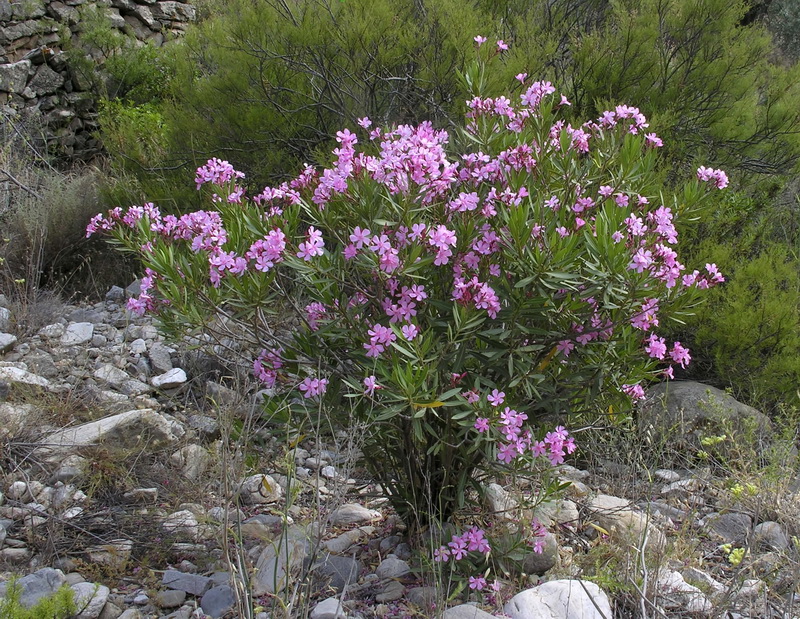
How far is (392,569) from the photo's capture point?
292cm

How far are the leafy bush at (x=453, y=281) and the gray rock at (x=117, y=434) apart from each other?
123cm

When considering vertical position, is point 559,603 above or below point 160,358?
above

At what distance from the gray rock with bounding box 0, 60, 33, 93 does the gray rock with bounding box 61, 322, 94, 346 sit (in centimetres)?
455

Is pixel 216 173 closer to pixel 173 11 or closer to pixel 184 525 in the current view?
pixel 184 525

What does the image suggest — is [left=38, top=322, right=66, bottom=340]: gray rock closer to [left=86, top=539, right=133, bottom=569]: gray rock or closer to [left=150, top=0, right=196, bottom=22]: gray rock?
[left=86, top=539, right=133, bottom=569]: gray rock

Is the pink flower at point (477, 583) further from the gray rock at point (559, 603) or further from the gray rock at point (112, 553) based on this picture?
the gray rock at point (112, 553)

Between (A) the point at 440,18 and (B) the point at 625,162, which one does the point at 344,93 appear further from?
(B) the point at 625,162

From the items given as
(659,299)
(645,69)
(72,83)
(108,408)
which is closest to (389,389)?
(659,299)

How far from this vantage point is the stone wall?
8.62m

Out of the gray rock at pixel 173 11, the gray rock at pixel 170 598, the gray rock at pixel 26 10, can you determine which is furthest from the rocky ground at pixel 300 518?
the gray rock at pixel 173 11

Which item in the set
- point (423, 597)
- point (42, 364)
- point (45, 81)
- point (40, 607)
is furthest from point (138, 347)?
point (45, 81)

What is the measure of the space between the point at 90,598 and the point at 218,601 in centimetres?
44

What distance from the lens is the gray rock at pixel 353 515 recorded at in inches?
136

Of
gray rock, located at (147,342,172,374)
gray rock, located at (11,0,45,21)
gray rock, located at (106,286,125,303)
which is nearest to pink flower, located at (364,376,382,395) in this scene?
gray rock, located at (147,342,172,374)
